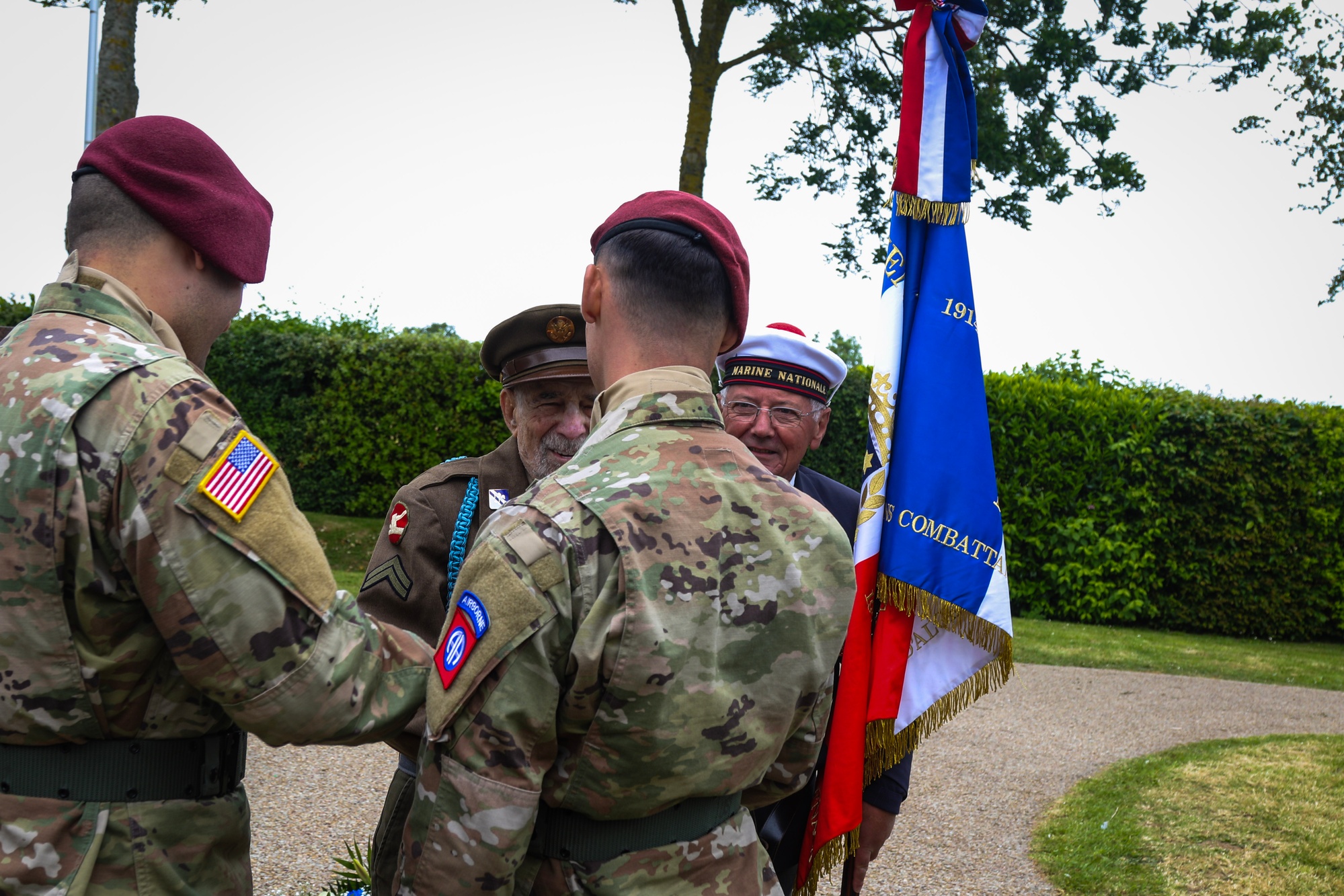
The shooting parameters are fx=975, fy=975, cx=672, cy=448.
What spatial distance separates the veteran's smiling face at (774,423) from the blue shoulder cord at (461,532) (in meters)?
0.96

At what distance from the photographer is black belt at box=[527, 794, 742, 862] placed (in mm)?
1716

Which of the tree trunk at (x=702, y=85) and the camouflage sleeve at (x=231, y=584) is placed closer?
the camouflage sleeve at (x=231, y=584)

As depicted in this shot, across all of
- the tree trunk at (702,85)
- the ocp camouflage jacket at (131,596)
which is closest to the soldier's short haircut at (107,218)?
the ocp camouflage jacket at (131,596)

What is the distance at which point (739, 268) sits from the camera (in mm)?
1937

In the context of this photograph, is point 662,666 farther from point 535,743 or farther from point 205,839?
point 205,839

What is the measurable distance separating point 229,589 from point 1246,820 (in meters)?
5.68

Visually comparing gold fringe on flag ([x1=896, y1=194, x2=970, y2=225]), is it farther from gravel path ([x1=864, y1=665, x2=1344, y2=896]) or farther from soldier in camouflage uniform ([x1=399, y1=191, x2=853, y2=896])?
gravel path ([x1=864, y1=665, x2=1344, y2=896])

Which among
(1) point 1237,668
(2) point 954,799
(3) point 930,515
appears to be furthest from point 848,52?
(3) point 930,515

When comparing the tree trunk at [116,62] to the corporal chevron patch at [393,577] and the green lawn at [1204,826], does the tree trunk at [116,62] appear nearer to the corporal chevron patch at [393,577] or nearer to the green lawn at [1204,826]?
the corporal chevron patch at [393,577]

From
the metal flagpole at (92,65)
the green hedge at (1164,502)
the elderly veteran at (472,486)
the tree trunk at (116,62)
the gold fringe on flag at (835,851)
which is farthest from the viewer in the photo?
the metal flagpole at (92,65)

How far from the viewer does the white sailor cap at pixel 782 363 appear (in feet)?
11.1

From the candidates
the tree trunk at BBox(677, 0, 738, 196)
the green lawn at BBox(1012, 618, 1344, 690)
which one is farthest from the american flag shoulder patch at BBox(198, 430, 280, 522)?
the tree trunk at BBox(677, 0, 738, 196)

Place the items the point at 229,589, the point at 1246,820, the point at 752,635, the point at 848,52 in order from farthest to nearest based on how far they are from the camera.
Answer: the point at 848,52 → the point at 1246,820 → the point at 752,635 → the point at 229,589

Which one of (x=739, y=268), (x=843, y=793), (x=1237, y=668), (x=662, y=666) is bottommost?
(x=1237, y=668)
